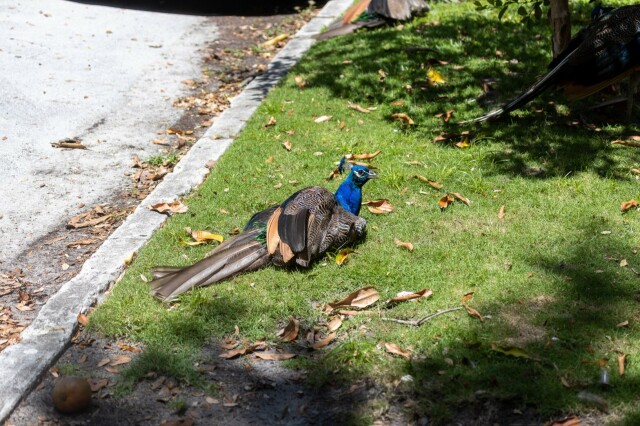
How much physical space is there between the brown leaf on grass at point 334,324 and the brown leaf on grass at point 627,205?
2.26 metres

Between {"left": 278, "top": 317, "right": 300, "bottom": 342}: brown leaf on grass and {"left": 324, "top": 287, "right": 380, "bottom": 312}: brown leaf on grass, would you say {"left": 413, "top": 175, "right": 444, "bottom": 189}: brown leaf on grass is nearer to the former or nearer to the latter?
{"left": 324, "top": 287, "right": 380, "bottom": 312}: brown leaf on grass

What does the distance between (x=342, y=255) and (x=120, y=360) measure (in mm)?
1524

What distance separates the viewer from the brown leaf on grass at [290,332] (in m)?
4.28

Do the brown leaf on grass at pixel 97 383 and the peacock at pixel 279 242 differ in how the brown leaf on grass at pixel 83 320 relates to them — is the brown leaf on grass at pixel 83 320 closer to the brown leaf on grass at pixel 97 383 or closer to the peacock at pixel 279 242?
the peacock at pixel 279 242

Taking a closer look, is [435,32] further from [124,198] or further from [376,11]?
[124,198]

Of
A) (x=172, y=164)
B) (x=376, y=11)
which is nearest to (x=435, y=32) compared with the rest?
(x=376, y=11)

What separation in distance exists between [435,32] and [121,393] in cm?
692

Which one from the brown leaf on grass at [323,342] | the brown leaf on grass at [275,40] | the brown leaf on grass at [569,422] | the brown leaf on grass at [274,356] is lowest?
the brown leaf on grass at [569,422]

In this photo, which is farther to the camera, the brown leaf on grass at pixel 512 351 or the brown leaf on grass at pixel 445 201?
the brown leaf on grass at pixel 445 201

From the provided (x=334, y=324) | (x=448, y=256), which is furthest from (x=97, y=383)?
(x=448, y=256)

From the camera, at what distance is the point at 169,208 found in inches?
228

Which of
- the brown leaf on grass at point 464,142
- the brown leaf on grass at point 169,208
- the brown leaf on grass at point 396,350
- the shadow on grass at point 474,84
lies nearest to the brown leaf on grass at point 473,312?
the brown leaf on grass at point 396,350

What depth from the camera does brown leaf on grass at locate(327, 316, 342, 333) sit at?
432 cm

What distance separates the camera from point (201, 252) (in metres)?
5.20
